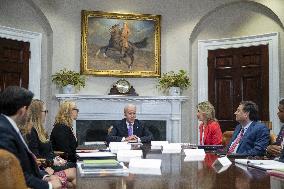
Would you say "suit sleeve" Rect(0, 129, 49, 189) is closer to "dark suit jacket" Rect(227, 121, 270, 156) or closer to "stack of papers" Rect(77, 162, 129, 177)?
"stack of papers" Rect(77, 162, 129, 177)

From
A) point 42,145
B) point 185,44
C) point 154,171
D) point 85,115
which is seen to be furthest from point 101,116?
point 154,171

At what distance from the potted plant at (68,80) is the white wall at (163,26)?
210mm

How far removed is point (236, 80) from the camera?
7.52 metres

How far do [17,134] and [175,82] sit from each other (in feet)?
17.9

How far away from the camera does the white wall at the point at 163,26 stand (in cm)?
720

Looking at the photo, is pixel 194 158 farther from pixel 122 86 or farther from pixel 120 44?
pixel 120 44

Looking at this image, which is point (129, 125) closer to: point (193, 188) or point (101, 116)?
point (101, 116)

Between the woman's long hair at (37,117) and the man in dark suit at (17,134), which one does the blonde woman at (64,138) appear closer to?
the woman's long hair at (37,117)

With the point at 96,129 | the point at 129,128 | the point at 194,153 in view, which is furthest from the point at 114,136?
the point at 96,129

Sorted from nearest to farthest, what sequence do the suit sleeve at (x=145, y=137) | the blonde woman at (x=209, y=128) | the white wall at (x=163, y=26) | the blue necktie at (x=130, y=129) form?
the blonde woman at (x=209, y=128)
the suit sleeve at (x=145, y=137)
the blue necktie at (x=130, y=129)
the white wall at (x=163, y=26)

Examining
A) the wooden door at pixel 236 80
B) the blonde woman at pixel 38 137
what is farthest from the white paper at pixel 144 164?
Result: the wooden door at pixel 236 80

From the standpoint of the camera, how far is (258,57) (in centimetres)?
730

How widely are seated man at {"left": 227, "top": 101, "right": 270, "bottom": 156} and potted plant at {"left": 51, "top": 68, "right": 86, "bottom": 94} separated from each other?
3.69 meters

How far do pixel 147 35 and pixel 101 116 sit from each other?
6.00 feet
